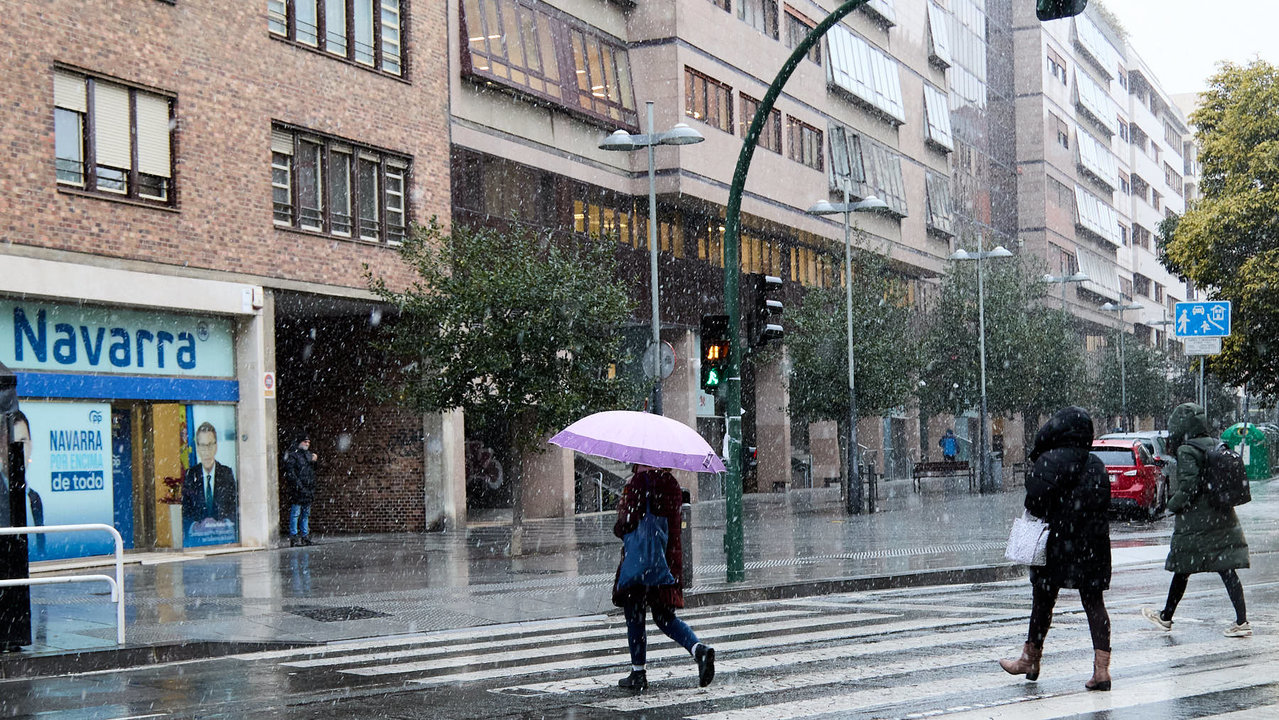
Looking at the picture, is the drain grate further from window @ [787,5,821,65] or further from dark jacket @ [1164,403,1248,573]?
Answer: window @ [787,5,821,65]

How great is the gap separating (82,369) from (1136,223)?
87041mm

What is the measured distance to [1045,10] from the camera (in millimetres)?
13352

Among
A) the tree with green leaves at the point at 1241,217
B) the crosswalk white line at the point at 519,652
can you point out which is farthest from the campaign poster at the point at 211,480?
the tree with green leaves at the point at 1241,217

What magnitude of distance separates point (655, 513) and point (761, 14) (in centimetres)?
3415

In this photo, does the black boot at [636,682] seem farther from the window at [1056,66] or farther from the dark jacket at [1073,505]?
the window at [1056,66]

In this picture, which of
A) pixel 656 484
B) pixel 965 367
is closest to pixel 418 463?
pixel 656 484

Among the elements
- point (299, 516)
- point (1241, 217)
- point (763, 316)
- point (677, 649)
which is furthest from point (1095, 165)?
point (677, 649)

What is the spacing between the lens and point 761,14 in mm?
41344

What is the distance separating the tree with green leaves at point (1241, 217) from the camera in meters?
40.6

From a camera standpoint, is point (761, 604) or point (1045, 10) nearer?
point (1045, 10)

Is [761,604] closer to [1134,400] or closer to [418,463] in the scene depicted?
[418,463]

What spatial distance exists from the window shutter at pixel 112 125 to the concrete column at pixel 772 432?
27.1 meters

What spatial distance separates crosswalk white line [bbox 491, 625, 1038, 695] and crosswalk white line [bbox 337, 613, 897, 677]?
105cm

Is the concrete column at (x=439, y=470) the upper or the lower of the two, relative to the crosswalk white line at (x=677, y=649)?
upper
